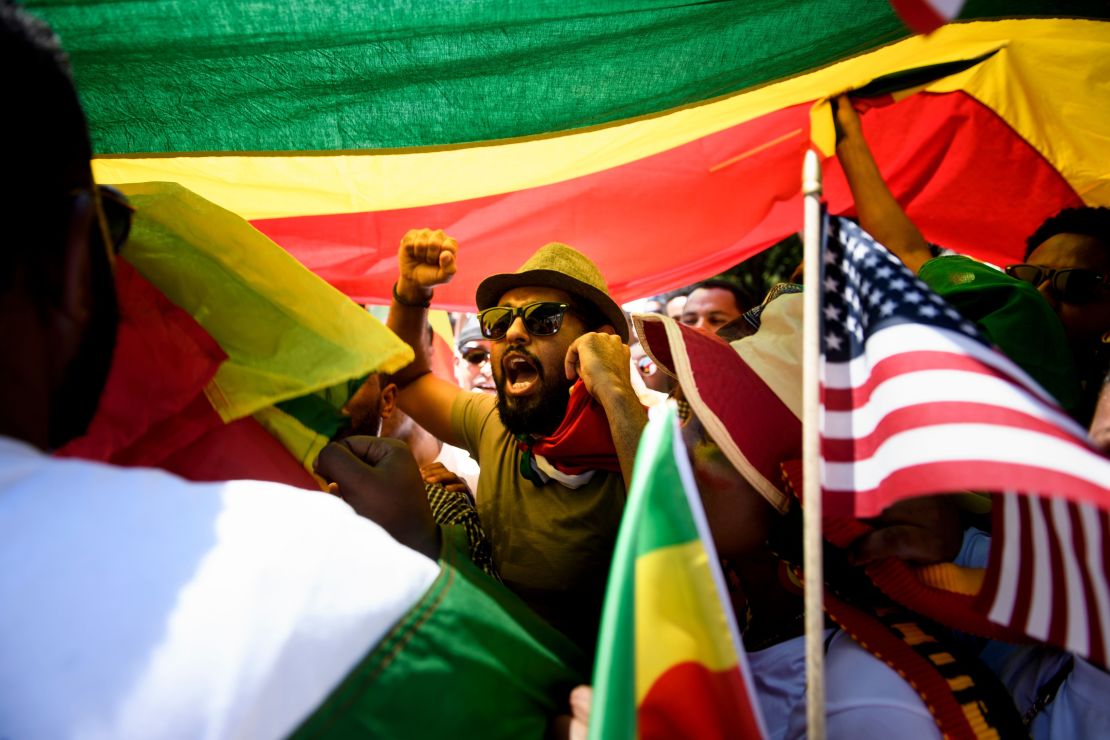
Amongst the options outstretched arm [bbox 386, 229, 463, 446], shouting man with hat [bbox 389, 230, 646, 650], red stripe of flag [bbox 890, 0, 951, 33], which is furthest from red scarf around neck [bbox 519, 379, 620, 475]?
red stripe of flag [bbox 890, 0, 951, 33]

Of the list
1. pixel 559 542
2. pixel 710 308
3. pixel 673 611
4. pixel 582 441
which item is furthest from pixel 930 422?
pixel 710 308

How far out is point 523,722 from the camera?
113 cm

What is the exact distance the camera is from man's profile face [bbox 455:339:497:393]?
468 centimetres

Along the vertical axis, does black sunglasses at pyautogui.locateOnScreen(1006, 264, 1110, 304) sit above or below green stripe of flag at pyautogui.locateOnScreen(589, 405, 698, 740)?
above

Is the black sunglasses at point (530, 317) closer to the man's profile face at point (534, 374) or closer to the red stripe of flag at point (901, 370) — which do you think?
the man's profile face at point (534, 374)

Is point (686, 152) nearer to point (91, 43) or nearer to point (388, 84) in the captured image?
point (388, 84)

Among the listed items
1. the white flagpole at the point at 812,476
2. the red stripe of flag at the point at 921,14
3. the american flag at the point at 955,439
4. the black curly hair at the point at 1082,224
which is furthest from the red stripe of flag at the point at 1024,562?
the black curly hair at the point at 1082,224

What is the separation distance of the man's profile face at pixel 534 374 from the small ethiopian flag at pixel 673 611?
1614 mm

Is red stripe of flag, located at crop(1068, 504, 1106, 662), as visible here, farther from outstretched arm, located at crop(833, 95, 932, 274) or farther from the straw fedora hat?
the straw fedora hat

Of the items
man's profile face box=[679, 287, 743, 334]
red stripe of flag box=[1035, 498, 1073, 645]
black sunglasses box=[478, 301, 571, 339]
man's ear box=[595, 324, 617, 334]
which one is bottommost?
red stripe of flag box=[1035, 498, 1073, 645]

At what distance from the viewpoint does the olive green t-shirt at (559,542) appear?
236 cm

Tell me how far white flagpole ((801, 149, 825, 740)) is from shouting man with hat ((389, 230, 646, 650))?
1.07 metres

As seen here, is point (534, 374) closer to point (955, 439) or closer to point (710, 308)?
point (955, 439)

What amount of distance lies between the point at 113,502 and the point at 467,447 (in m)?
2.35
